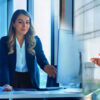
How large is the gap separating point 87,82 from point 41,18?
79cm

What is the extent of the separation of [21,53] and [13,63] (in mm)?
130

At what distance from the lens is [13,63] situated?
2.54m

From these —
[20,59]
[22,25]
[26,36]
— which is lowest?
[20,59]

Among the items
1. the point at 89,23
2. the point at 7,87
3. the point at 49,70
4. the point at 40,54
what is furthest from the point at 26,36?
the point at 89,23

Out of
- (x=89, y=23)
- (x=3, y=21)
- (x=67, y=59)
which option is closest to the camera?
(x=67, y=59)

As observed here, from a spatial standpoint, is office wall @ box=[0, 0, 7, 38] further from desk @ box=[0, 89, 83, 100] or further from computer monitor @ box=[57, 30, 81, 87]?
computer monitor @ box=[57, 30, 81, 87]

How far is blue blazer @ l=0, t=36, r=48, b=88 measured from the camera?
253 centimetres

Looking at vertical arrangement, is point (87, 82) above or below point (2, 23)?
below

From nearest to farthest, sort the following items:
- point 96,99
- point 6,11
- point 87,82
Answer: point 96,99
point 87,82
point 6,11

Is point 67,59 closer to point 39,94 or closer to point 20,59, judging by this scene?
point 39,94

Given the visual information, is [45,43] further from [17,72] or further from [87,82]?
[87,82]

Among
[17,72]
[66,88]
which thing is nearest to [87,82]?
[66,88]

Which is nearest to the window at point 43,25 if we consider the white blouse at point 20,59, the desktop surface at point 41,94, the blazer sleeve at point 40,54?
the blazer sleeve at point 40,54

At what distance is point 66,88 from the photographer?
239cm
